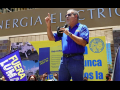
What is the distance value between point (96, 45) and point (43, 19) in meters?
2.73

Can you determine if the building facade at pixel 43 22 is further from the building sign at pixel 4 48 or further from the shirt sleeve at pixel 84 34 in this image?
the shirt sleeve at pixel 84 34

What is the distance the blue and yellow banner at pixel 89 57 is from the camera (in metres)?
5.32

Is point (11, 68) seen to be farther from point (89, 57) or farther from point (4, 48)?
point (4, 48)

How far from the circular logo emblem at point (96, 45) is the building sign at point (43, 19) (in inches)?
27.0

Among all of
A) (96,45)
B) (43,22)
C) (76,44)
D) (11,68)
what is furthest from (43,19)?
(76,44)

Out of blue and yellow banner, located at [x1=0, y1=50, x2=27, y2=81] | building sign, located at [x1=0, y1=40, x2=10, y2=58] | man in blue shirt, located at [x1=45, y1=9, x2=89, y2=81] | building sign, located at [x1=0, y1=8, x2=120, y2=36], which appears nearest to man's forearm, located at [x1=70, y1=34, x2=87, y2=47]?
man in blue shirt, located at [x1=45, y1=9, x2=89, y2=81]

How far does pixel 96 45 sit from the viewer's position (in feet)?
18.4

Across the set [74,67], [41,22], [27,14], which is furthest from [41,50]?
[74,67]

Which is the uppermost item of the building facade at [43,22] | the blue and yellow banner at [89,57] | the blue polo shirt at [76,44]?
the building facade at [43,22]

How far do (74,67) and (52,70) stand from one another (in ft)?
14.5

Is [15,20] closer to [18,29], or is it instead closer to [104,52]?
[18,29]

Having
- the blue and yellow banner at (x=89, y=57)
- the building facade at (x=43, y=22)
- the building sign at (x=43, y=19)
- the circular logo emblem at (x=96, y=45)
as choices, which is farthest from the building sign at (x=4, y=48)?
the circular logo emblem at (x=96, y=45)

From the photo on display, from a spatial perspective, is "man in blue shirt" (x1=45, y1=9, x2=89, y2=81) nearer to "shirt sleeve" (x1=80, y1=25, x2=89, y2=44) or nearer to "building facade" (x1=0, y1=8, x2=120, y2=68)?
→ "shirt sleeve" (x1=80, y1=25, x2=89, y2=44)
